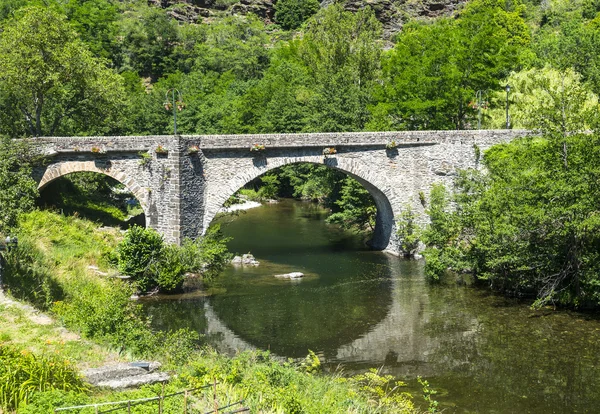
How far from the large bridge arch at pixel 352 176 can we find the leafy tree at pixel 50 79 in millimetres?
10375

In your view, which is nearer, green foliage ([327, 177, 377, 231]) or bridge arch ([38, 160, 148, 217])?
bridge arch ([38, 160, 148, 217])

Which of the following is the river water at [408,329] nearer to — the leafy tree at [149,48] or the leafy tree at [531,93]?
the leafy tree at [531,93]

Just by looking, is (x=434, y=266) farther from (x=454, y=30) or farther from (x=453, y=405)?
(x=454, y=30)

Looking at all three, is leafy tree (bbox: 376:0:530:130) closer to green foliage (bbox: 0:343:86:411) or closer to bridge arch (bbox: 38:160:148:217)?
bridge arch (bbox: 38:160:148:217)

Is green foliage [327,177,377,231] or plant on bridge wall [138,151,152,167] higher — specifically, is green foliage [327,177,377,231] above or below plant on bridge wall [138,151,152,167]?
below

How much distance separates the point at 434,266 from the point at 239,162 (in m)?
9.70

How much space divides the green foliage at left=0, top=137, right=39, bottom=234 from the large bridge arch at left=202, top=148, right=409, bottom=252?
306 inches

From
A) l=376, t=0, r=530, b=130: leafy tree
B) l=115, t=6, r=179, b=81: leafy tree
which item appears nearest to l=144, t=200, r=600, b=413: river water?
l=376, t=0, r=530, b=130: leafy tree

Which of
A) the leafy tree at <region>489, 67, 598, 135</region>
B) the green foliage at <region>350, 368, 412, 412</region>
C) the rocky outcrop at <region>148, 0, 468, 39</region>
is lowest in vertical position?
the green foliage at <region>350, 368, 412, 412</region>

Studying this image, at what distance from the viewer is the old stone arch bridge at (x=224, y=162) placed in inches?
1187

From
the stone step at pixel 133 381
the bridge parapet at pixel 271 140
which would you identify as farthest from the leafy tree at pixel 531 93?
the stone step at pixel 133 381

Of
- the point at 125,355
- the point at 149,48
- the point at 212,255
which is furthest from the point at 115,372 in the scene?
the point at 149,48

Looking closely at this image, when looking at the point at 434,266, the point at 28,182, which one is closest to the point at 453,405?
the point at 434,266

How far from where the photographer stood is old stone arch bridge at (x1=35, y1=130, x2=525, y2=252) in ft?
98.9
